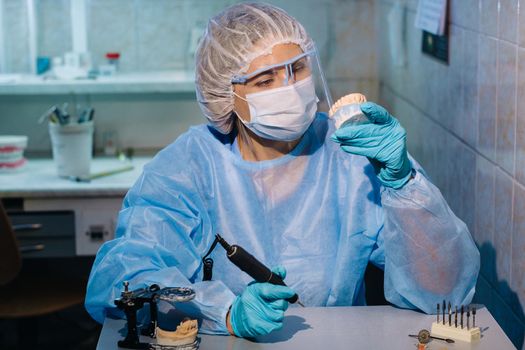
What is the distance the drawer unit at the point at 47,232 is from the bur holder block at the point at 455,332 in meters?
1.89

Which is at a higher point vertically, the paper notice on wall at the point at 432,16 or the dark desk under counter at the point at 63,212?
A: the paper notice on wall at the point at 432,16

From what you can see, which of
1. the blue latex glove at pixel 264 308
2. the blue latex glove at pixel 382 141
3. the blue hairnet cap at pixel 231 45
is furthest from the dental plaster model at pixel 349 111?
the blue latex glove at pixel 264 308

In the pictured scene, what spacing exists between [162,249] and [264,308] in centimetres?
35

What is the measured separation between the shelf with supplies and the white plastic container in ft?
0.74

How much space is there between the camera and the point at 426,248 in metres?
1.85

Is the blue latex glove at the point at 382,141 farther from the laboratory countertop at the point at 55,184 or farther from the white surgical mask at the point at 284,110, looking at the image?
the laboratory countertop at the point at 55,184

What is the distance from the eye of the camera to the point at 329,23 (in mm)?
3826

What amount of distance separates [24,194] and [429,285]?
6.11 ft

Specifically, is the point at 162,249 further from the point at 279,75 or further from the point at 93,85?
the point at 93,85

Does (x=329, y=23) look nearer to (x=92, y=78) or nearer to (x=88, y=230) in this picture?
(x=92, y=78)

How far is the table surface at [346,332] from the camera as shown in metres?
1.71

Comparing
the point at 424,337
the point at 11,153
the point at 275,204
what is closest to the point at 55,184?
the point at 11,153

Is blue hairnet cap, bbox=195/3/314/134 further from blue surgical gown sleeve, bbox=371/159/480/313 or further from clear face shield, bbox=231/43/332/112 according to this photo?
blue surgical gown sleeve, bbox=371/159/480/313

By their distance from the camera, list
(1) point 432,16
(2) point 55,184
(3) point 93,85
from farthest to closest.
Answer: (3) point 93,85
(2) point 55,184
(1) point 432,16
